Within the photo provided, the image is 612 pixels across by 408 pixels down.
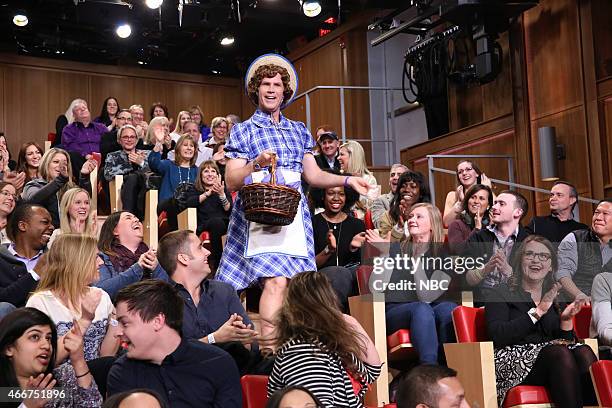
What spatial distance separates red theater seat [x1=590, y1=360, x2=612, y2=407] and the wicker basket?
1.29m

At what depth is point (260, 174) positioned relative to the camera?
3475 mm

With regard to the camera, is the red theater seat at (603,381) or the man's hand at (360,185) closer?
the man's hand at (360,185)

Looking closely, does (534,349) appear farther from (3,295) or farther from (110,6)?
(110,6)

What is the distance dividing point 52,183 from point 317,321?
11.6ft

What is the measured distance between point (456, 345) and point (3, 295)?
6.00 feet

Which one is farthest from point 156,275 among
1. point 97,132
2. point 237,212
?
point 97,132

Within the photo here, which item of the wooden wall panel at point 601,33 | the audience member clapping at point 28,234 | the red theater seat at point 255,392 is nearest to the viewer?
the red theater seat at point 255,392

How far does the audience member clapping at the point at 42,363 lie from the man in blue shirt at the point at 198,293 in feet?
1.99

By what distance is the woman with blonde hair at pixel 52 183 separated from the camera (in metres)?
5.95

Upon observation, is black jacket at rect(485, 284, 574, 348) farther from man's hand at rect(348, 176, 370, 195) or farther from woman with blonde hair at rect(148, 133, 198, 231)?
woman with blonde hair at rect(148, 133, 198, 231)

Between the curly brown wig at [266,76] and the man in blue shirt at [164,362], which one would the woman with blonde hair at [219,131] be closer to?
the curly brown wig at [266,76]

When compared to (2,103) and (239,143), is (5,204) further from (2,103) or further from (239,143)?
(2,103)

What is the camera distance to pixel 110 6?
9508 millimetres

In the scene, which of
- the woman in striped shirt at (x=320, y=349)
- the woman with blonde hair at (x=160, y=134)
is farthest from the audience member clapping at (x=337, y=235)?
the woman with blonde hair at (x=160, y=134)
